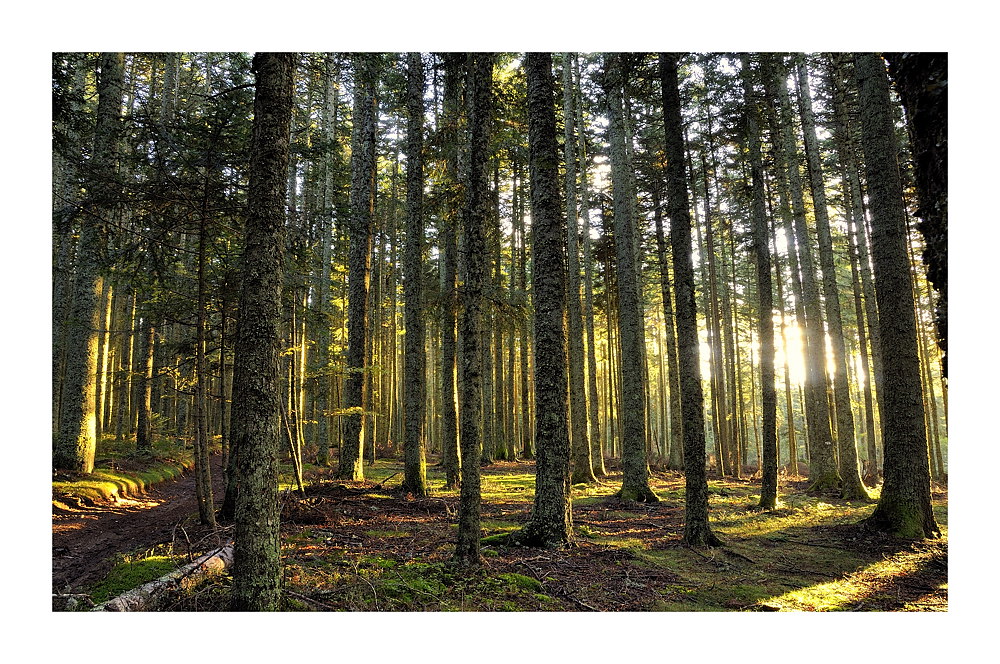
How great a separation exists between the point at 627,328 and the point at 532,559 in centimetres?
666

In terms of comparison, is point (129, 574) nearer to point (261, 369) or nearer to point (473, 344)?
point (261, 369)

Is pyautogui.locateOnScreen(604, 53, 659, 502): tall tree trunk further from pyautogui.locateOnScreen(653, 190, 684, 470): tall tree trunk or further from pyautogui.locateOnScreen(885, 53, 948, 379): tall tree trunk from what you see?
pyautogui.locateOnScreen(885, 53, 948, 379): tall tree trunk

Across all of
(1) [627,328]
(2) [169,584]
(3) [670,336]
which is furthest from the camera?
(3) [670,336]

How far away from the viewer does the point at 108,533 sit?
728cm

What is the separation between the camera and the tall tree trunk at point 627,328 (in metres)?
11.0

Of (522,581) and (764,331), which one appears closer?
(522,581)

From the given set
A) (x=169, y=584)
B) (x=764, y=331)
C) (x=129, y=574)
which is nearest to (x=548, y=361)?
(x=169, y=584)

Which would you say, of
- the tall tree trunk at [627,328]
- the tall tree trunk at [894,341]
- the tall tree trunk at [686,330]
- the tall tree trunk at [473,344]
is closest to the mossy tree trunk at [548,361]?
the tall tree trunk at [473,344]

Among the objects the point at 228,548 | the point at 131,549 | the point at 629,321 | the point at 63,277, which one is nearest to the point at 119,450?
the point at 63,277

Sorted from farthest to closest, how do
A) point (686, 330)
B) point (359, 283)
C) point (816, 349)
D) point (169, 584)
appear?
point (816, 349)
point (359, 283)
point (686, 330)
point (169, 584)

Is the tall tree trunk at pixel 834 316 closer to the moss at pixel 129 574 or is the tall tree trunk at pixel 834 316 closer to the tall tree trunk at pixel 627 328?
the tall tree trunk at pixel 627 328

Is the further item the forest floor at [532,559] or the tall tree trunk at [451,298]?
the tall tree trunk at [451,298]

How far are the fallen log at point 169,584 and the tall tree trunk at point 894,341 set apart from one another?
9.08 m

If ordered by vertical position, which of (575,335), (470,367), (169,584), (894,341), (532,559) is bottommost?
(532,559)
